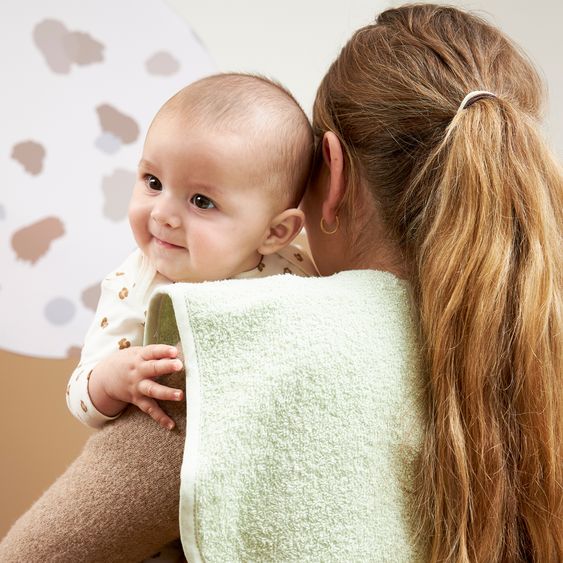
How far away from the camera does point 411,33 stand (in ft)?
2.97

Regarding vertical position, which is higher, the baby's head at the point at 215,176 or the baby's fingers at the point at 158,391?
the baby's head at the point at 215,176

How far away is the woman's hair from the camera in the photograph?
30.2 inches

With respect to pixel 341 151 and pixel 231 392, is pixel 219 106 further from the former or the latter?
pixel 231 392

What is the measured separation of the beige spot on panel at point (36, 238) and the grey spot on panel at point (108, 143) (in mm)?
198

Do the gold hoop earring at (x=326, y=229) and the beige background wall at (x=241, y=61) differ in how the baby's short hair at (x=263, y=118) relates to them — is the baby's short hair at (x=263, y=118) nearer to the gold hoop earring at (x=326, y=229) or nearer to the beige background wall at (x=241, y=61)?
the gold hoop earring at (x=326, y=229)

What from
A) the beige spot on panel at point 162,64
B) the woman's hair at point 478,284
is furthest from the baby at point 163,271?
the beige spot on panel at point 162,64

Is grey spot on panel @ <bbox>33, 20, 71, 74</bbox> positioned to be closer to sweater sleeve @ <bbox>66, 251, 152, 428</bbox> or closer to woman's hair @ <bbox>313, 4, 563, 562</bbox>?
sweater sleeve @ <bbox>66, 251, 152, 428</bbox>

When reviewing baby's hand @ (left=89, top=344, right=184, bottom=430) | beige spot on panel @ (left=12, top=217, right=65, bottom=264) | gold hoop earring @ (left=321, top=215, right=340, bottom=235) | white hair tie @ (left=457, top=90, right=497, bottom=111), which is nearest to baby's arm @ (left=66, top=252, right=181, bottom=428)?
baby's hand @ (left=89, top=344, right=184, bottom=430)

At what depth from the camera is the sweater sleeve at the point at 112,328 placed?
34.1 inches

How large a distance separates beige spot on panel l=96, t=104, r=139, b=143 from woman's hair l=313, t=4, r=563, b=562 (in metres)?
1.04

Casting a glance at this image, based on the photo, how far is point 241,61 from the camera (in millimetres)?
1908

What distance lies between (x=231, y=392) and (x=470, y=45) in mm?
488

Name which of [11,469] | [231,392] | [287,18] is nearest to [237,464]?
[231,392]

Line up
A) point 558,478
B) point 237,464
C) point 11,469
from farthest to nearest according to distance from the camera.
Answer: point 11,469, point 558,478, point 237,464
